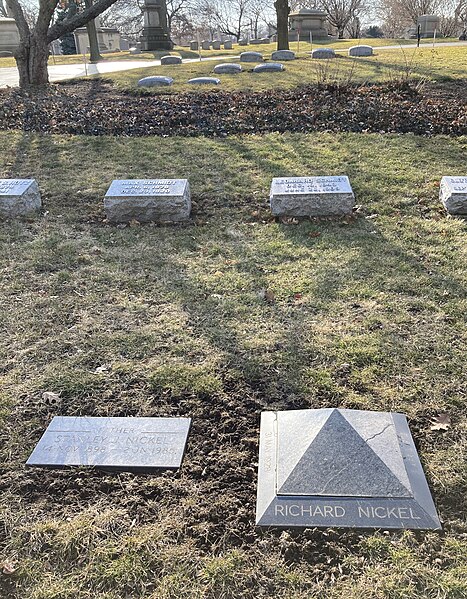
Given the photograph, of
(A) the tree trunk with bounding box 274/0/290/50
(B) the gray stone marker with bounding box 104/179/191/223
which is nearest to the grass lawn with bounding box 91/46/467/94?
(A) the tree trunk with bounding box 274/0/290/50

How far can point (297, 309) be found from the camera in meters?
4.50

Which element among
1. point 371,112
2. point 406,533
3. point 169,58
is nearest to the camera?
point 406,533

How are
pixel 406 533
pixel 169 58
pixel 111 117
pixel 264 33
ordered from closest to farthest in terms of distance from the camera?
pixel 406 533
pixel 111 117
pixel 169 58
pixel 264 33

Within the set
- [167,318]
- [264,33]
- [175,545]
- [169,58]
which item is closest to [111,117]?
[167,318]

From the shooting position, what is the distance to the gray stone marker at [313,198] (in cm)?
620

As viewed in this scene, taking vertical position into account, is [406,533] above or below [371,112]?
A: below

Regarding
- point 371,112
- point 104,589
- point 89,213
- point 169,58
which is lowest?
point 104,589

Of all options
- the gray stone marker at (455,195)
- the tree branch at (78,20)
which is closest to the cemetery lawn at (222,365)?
the gray stone marker at (455,195)

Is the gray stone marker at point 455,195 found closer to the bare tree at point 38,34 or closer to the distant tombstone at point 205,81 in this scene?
the distant tombstone at point 205,81

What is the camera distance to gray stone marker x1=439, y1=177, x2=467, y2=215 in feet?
20.0

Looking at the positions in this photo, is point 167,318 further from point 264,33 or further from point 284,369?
point 264,33

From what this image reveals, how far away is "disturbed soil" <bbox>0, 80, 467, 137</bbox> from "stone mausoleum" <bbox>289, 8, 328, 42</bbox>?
23067mm

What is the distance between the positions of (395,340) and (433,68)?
13.1 meters

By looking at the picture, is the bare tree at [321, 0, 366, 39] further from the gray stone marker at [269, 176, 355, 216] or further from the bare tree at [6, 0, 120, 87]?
the gray stone marker at [269, 176, 355, 216]
